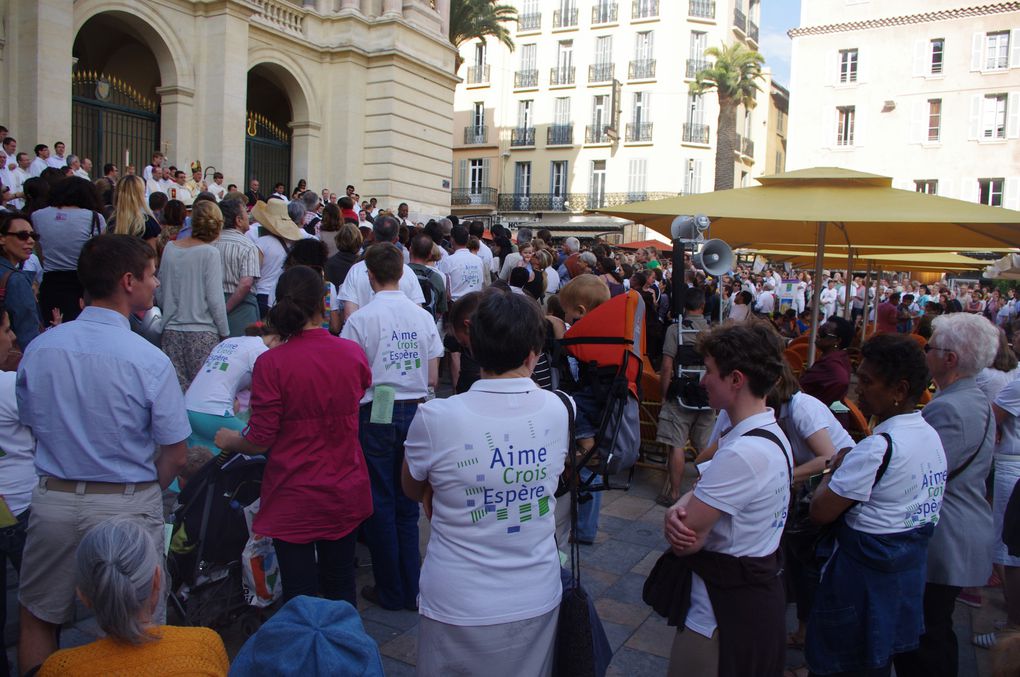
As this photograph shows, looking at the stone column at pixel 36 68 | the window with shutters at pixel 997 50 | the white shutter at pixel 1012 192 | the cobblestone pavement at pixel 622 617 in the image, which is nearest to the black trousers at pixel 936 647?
the cobblestone pavement at pixel 622 617

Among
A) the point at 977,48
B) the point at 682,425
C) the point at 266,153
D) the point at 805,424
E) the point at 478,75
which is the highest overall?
the point at 478,75

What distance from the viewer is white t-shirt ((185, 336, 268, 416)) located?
4.00m

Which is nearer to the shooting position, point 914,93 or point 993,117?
point 993,117

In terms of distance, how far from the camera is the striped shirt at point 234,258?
5.81 m

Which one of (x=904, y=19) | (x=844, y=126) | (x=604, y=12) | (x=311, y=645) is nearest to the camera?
(x=311, y=645)

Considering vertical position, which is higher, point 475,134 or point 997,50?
point 997,50

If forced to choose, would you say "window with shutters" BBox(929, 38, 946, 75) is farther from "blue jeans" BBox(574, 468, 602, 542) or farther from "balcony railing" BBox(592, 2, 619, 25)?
"blue jeans" BBox(574, 468, 602, 542)

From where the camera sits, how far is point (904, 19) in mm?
35094

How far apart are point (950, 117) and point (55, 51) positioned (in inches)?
1391

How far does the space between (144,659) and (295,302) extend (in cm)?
167

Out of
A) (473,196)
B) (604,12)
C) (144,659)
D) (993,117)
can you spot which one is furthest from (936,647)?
(604,12)

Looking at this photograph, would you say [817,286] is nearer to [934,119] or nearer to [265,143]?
[265,143]

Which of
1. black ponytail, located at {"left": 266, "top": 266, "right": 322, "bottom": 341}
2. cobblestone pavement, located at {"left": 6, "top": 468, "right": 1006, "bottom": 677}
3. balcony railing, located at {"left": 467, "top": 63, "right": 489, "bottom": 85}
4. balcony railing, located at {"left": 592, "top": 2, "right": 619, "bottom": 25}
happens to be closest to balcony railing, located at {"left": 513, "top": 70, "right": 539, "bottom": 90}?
balcony railing, located at {"left": 467, "top": 63, "right": 489, "bottom": 85}

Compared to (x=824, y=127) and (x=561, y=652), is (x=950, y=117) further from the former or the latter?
(x=561, y=652)
